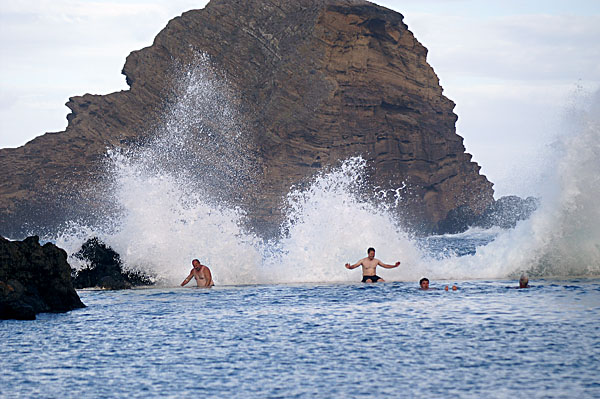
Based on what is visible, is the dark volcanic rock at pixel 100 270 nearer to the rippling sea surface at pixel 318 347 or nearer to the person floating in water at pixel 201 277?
the person floating in water at pixel 201 277

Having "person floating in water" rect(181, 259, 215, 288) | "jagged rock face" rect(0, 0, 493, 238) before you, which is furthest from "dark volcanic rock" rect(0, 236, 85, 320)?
"jagged rock face" rect(0, 0, 493, 238)

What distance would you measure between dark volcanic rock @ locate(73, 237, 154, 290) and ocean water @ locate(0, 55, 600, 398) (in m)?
0.33

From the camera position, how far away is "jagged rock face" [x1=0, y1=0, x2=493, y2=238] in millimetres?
103438

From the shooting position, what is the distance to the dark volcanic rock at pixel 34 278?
16703mm

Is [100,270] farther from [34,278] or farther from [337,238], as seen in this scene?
[337,238]

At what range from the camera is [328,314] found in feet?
54.9

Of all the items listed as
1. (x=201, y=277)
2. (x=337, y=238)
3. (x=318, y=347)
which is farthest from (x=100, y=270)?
(x=318, y=347)

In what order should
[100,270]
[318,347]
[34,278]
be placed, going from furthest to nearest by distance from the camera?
1. [100,270]
2. [34,278]
3. [318,347]

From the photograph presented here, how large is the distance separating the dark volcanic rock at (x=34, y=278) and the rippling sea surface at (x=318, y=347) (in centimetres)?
48

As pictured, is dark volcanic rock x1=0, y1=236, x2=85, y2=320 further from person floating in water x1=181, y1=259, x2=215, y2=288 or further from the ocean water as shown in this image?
person floating in water x1=181, y1=259, x2=215, y2=288

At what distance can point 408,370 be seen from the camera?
36.8ft

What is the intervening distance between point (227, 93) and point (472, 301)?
100272 mm

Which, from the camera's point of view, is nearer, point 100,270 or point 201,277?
point 201,277

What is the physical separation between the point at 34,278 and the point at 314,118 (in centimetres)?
8676
